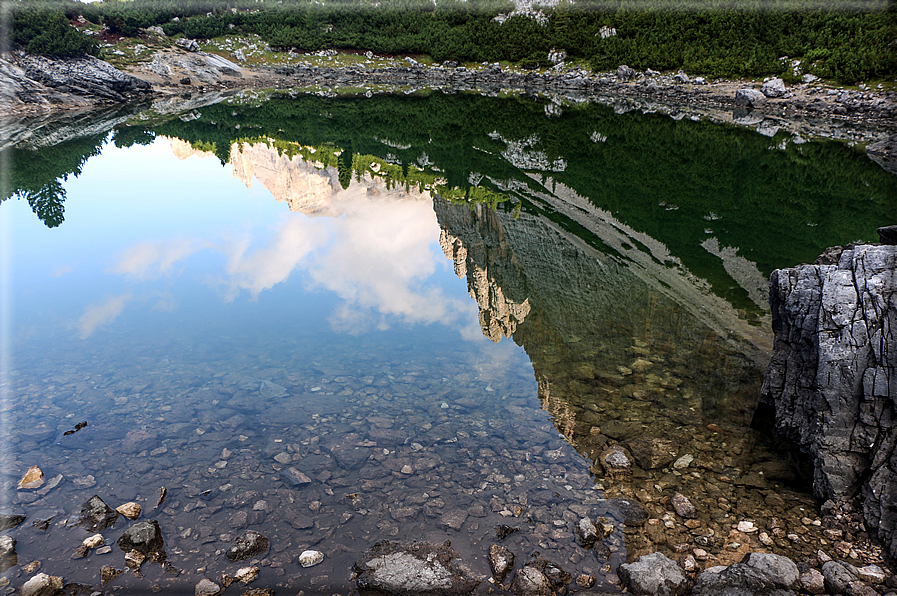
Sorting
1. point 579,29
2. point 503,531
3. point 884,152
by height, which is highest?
point 579,29

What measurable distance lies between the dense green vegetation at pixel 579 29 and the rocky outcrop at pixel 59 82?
4.05 metres

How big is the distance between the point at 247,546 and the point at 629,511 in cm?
539

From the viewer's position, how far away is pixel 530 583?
6258 millimetres

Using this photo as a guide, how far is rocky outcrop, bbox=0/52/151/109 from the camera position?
177 ft

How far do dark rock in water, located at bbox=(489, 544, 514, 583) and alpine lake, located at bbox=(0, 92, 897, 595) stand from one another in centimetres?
11

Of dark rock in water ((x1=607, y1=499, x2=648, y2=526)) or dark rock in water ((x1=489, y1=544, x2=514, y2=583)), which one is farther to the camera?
dark rock in water ((x1=607, y1=499, x2=648, y2=526))

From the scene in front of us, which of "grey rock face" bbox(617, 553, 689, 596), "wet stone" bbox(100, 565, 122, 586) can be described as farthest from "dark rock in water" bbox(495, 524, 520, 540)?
"wet stone" bbox(100, 565, 122, 586)

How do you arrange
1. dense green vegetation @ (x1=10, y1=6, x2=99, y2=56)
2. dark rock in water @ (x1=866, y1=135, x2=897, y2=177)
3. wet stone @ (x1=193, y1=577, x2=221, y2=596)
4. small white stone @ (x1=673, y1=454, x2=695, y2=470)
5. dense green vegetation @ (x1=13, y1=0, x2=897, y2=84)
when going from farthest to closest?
1. dense green vegetation @ (x1=13, y1=0, x2=897, y2=84)
2. dense green vegetation @ (x1=10, y1=6, x2=99, y2=56)
3. dark rock in water @ (x1=866, y1=135, x2=897, y2=177)
4. small white stone @ (x1=673, y1=454, x2=695, y2=470)
5. wet stone @ (x1=193, y1=577, x2=221, y2=596)

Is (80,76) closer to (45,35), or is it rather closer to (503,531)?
(45,35)

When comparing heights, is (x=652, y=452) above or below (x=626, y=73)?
below

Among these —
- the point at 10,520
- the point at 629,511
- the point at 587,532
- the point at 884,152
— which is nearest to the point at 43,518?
the point at 10,520

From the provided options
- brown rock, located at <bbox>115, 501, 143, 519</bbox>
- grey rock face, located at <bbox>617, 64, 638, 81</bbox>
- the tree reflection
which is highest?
grey rock face, located at <bbox>617, 64, 638, 81</bbox>

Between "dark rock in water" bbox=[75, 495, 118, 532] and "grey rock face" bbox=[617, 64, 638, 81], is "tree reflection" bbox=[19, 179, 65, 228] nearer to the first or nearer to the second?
"dark rock in water" bbox=[75, 495, 118, 532]

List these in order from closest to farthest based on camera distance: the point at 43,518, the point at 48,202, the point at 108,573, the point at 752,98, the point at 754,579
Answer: the point at 754,579
the point at 108,573
the point at 43,518
the point at 48,202
the point at 752,98
